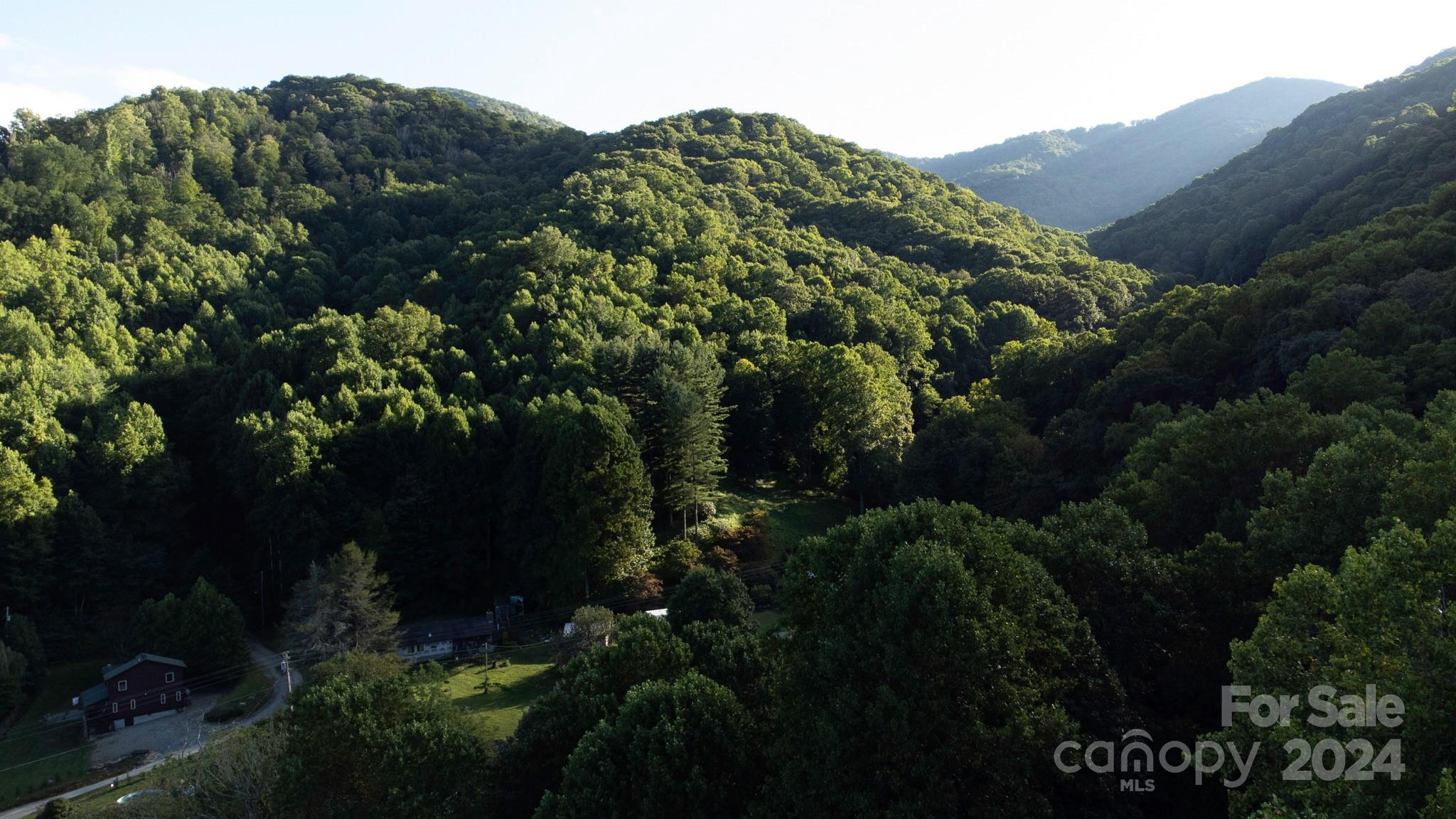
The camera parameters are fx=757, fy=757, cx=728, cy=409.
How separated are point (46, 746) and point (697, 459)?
3066cm

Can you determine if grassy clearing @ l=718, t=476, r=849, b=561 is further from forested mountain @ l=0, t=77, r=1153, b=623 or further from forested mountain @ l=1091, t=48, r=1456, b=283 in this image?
forested mountain @ l=1091, t=48, r=1456, b=283

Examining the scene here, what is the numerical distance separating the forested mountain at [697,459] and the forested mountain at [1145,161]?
6563cm

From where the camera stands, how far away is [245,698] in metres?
35.1

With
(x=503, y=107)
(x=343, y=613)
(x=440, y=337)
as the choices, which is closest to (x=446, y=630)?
(x=343, y=613)

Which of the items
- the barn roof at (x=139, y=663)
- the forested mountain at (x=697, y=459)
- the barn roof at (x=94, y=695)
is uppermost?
the forested mountain at (x=697, y=459)

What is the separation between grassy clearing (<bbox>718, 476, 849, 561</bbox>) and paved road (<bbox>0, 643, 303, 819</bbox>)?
2334 cm

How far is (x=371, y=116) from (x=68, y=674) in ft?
283

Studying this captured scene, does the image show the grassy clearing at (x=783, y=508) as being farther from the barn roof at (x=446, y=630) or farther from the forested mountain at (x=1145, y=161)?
the forested mountain at (x=1145, y=161)

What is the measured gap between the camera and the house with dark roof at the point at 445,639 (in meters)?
36.2

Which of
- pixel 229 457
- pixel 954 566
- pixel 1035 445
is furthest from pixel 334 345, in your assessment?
pixel 954 566

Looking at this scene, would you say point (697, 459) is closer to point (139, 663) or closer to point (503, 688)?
point (503, 688)

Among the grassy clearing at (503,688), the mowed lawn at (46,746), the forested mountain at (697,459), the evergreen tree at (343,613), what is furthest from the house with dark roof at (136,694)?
the grassy clearing at (503,688)

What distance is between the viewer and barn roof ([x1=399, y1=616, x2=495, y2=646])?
122ft

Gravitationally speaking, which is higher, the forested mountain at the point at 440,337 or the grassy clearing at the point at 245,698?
the forested mountain at the point at 440,337
